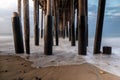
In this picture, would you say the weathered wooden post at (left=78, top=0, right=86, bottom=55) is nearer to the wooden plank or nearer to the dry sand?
the wooden plank

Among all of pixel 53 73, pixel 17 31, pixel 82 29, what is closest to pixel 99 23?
pixel 82 29

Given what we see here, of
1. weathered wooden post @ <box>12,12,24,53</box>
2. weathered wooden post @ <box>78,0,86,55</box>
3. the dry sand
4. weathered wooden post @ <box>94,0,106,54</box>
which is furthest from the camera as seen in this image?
weathered wooden post @ <box>12,12,24,53</box>

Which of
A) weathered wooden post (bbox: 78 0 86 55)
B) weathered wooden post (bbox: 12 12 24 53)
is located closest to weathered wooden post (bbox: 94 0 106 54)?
weathered wooden post (bbox: 78 0 86 55)

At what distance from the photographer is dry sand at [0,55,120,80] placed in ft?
15.6

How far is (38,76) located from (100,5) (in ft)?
12.7

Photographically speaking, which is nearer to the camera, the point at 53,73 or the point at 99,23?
the point at 53,73

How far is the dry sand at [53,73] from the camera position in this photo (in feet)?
15.6

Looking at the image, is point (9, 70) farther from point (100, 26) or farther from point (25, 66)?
point (100, 26)

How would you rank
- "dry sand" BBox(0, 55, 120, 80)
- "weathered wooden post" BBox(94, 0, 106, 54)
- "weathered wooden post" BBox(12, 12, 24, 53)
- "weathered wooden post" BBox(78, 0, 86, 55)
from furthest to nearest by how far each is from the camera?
"weathered wooden post" BBox(12, 12, 24, 53)
"weathered wooden post" BBox(94, 0, 106, 54)
"weathered wooden post" BBox(78, 0, 86, 55)
"dry sand" BBox(0, 55, 120, 80)

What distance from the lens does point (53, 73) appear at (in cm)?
504

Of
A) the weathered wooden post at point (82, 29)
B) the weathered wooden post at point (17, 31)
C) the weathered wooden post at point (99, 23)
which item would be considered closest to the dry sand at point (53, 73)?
the weathered wooden post at point (82, 29)

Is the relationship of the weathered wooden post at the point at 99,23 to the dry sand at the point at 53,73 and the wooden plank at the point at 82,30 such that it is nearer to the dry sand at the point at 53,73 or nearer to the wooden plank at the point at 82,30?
the wooden plank at the point at 82,30

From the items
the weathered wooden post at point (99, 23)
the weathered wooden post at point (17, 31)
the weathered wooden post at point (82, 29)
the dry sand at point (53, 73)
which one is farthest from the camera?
the weathered wooden post at point (17, 31)

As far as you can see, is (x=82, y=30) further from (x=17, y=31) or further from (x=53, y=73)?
(x=53, y=73)
